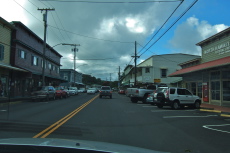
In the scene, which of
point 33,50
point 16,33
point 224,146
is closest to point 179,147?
point 224,146

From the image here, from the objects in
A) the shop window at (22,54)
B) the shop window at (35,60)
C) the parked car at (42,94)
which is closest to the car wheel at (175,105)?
the parked car at (42,94)

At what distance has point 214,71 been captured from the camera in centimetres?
2048

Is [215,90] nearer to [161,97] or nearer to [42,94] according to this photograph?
[161,97]

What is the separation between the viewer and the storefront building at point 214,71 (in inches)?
737

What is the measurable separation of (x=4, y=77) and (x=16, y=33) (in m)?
5.84

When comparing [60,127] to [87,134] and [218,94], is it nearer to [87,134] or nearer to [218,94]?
[87,134]

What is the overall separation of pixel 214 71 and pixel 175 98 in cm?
480

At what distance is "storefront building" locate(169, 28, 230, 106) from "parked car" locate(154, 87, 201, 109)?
2.22m

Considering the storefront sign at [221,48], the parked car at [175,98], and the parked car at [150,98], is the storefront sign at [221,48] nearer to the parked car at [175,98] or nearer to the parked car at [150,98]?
the parked car at [175,98]

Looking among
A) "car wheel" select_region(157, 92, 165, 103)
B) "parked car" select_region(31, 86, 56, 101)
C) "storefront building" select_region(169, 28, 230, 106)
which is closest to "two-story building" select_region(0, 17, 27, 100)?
"parked car" select_region(31, 86, 56, 101)

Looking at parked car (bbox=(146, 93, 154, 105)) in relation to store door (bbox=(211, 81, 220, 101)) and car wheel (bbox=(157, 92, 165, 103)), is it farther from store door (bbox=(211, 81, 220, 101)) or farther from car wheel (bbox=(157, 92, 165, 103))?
store door (bbox=(211, 81, 220, 101))

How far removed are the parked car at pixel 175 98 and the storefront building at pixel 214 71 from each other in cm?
222

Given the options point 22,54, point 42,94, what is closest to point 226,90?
point 42,94

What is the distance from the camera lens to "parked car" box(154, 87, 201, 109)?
61.0 feet
